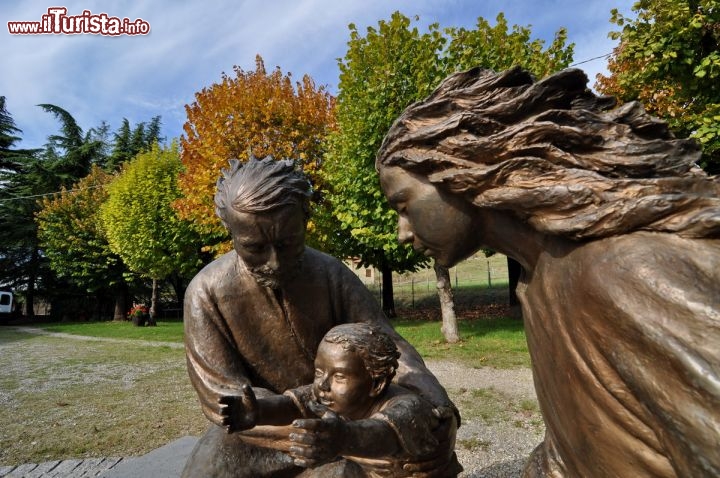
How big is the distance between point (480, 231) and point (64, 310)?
119 ft

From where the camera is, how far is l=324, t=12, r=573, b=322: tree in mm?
11164

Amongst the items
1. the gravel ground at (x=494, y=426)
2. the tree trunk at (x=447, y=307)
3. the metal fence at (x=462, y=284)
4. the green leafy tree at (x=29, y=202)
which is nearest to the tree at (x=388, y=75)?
the tree trunk at (x=447, y=307)

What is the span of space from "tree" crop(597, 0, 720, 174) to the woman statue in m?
8.79

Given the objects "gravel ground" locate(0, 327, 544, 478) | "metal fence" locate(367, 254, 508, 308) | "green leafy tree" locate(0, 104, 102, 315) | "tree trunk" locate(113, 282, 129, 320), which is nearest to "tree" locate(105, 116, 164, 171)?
"green leafy tree" locate(0, 104, 102, 315)

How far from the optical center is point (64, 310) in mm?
30953

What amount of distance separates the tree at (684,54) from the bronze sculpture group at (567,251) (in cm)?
879

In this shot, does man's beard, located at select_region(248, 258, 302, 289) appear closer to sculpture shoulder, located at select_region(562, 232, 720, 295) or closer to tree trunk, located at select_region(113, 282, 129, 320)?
sculpture shoulder, located at select_region(562, 232, 720, 295)

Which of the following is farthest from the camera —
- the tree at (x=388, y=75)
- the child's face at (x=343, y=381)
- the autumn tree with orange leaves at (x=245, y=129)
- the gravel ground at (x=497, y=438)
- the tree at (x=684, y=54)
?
the autumn tree with orange leaves at (x=245, y=129)

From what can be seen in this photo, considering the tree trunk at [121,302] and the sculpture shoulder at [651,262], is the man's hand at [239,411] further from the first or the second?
the tree trunk at [121,302]

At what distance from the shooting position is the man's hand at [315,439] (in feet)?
4.23

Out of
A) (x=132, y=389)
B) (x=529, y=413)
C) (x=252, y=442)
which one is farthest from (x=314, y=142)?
(x=252, y=442)

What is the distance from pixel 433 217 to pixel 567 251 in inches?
16.6

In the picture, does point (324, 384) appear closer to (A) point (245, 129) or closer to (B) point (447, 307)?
(B) point (447, 307)

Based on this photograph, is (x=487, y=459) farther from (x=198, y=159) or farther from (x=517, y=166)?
(x=198, y=159)
